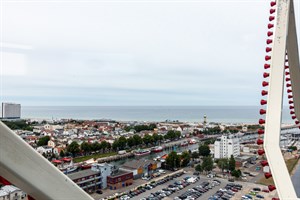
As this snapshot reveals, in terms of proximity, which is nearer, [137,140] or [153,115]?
[137,140]

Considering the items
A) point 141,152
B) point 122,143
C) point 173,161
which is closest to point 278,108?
point 173,161

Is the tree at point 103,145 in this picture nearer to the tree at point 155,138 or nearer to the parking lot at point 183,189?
the tree at point 155,138

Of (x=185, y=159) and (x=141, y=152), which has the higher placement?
(x=185, y=159)

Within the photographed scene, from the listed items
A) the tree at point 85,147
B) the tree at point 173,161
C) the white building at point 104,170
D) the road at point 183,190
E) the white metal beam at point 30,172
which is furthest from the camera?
the tree at point 85,147

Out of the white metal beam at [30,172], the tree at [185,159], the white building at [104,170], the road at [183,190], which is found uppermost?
the white metal beam at [30,172]

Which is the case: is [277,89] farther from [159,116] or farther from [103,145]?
[159,116]

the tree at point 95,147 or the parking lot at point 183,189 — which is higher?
the tree at point 95,147

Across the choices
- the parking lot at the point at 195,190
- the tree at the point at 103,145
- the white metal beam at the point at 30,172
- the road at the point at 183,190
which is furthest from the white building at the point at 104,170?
the white metal beam at the point at 30,172

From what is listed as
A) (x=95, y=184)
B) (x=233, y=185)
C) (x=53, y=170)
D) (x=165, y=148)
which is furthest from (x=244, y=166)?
(x=53, y=170)

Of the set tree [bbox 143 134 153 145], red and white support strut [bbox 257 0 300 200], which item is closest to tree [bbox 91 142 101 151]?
tree [bbox 143 134 153 145]

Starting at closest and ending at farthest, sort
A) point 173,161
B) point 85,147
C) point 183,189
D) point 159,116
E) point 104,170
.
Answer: point 104,170
point 183,189
point 173,161
point 85,147
point 159,116
